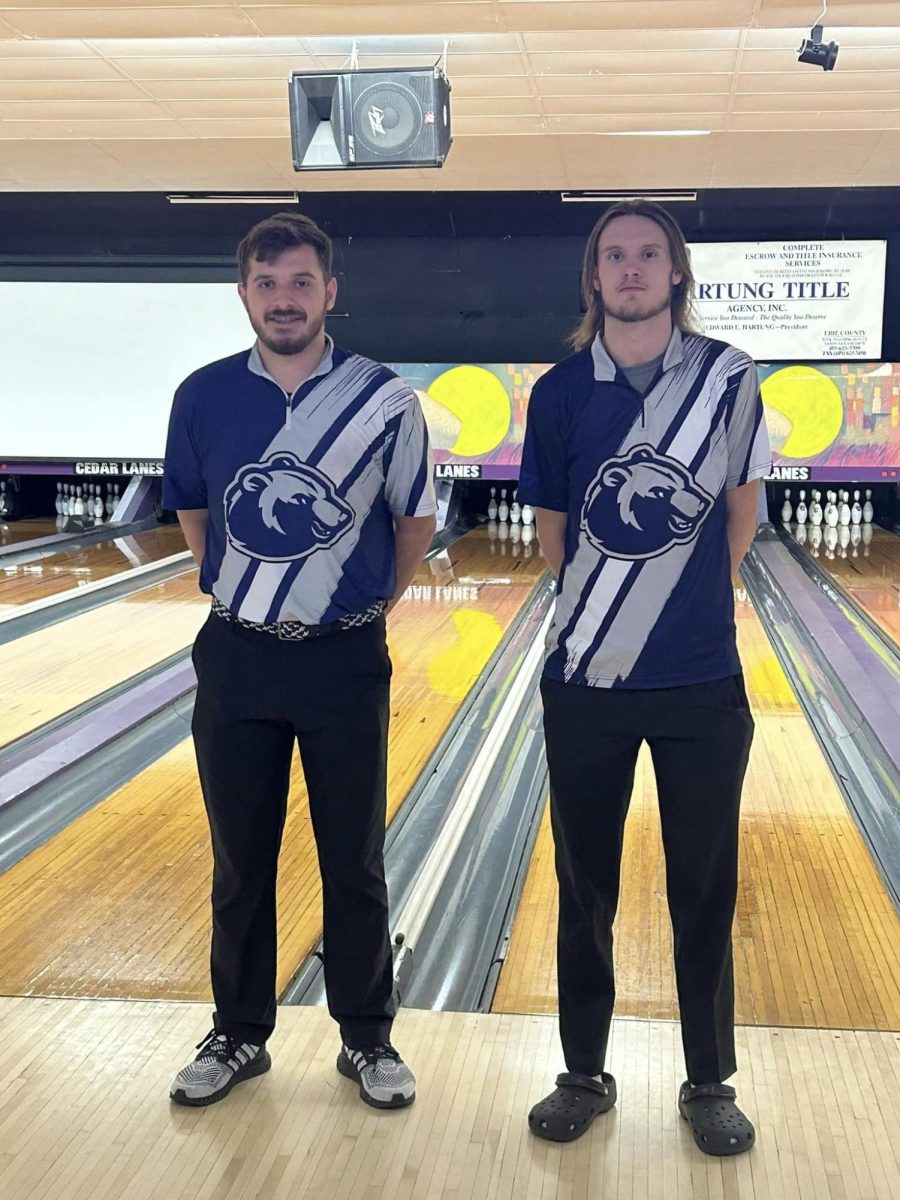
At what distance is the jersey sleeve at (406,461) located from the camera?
1989 millimetres

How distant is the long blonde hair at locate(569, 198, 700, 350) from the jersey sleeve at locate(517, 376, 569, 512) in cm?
11

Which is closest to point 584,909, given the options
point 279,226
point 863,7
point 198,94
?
point 279,226

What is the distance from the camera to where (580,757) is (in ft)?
6.13

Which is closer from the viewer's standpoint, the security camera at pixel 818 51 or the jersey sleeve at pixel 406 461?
the jersey sleeve at pixel 406 461

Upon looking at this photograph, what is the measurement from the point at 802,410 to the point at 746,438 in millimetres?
7032

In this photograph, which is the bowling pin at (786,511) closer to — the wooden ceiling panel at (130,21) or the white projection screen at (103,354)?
the white projection screen at (103,354)

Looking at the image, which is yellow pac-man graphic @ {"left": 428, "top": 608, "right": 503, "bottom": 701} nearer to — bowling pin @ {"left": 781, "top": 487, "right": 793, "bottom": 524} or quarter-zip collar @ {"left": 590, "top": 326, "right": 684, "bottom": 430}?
quarter-zip collar @ {"left": 590, "top": 326, "right": 684, "bottom": 430}

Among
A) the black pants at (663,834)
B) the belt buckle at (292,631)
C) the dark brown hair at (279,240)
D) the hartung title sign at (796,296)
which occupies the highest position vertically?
the hartung title sign at (796,296)

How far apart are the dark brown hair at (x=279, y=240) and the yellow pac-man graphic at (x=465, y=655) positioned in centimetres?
269

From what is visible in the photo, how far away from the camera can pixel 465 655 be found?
5215mm

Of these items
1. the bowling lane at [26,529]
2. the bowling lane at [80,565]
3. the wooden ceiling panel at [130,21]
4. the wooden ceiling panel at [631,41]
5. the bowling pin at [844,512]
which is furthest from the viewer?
the bowling pin at [844,512]

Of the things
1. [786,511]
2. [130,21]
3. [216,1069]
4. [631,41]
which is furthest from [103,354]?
[216,1069]

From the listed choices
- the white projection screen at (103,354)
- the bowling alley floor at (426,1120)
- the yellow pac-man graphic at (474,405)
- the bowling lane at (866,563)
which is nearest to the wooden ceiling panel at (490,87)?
the yellow pac-man graphic at (474,405)

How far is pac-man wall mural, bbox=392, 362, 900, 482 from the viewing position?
845 cm
